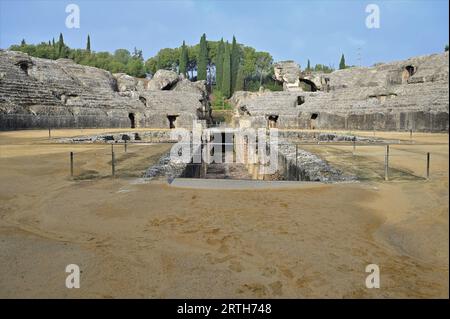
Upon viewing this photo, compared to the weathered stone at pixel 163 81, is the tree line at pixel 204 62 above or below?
above

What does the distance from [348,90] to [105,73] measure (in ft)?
102

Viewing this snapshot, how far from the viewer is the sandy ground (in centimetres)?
332

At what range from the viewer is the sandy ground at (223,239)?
10.9ft

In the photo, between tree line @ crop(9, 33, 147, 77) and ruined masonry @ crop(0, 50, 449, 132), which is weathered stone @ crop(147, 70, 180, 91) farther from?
tree line @ crop(9, 33, 147, 77)

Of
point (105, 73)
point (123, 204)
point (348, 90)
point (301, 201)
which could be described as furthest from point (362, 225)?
point (105, 73)

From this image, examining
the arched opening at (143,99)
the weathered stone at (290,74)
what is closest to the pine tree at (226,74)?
the weathered stone at (290,74)

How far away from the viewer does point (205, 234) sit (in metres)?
4.77

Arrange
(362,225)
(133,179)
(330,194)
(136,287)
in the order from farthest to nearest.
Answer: (133,179)
(330,194)
(362,225)
(136,287)

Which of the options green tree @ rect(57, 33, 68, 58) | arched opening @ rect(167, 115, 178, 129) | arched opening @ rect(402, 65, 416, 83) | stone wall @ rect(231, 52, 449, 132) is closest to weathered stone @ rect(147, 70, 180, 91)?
stone wall @ rect(231, 52, 449, 132)

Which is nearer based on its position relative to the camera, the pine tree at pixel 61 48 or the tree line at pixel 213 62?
the pine tree at pixel 61 48

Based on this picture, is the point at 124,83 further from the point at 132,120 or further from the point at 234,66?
the point at 234,66

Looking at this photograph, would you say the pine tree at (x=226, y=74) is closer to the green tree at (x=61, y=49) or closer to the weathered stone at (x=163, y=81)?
the weathered stone at (x=163, y=81)

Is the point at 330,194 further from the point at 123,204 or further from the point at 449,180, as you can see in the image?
the point at 449,180

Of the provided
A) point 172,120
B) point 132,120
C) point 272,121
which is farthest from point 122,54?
point 272,121
